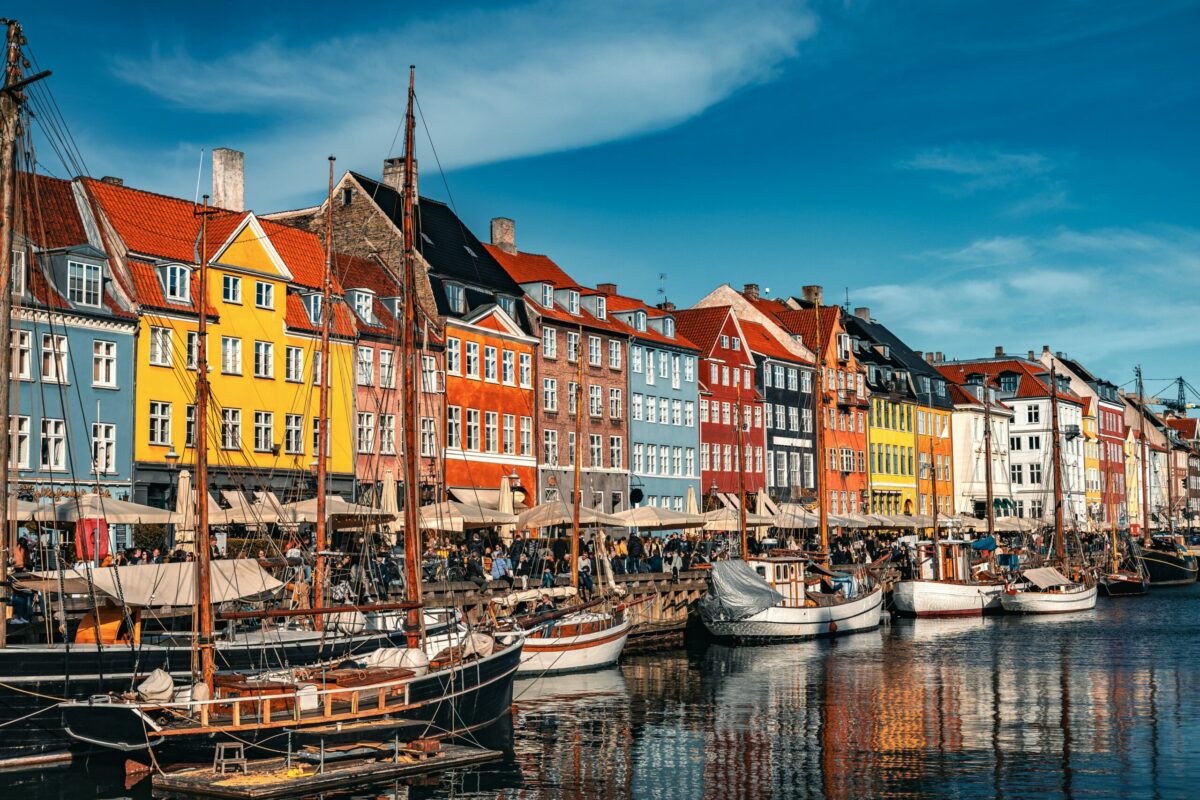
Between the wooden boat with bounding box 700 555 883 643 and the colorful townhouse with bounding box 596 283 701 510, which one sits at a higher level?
the colorful townhouse with bounding box 596 283 701 510

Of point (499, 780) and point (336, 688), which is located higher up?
point (336, 688)

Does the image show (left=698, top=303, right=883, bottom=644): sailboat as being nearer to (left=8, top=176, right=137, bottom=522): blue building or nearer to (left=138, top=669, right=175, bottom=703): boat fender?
(left=8, top=176, right=137, bottom=522): blue building

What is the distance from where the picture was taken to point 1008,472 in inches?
4902

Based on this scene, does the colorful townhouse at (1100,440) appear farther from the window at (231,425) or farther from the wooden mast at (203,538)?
the wooden mast at (203,538)

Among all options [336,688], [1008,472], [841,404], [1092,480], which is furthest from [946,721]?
[1092,480]

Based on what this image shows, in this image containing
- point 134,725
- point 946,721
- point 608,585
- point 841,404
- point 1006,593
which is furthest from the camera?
point 841,404

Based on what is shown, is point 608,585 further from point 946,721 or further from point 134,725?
point 134,725

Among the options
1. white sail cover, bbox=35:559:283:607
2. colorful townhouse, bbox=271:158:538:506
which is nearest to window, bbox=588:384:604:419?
colorful townhouse, bbox=271:158:538:506

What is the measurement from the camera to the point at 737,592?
55.8 m

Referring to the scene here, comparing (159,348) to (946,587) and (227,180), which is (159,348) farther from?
(946,587)

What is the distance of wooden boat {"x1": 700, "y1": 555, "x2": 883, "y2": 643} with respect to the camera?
183ft

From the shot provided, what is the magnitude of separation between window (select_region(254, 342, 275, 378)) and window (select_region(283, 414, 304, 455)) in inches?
74.0

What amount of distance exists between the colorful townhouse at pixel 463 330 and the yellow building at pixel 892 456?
41.2 m

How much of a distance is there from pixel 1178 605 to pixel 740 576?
33.7m
